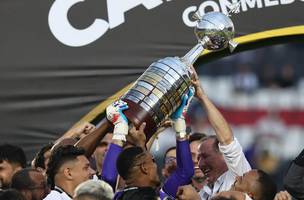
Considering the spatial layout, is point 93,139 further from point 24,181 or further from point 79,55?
point 79,55

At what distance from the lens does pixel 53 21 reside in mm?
8617

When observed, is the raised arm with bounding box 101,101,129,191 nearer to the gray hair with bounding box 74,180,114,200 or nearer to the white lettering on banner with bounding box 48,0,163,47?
the gray hair with bounding box 74,180,114,200

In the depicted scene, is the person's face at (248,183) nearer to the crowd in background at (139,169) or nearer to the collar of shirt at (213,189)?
the crowd in background at (139,169)

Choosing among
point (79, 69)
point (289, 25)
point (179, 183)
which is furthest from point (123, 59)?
point (179, 183)

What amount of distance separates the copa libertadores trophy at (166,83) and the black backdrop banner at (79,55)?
2086 mm

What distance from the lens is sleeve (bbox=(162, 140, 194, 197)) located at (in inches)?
243

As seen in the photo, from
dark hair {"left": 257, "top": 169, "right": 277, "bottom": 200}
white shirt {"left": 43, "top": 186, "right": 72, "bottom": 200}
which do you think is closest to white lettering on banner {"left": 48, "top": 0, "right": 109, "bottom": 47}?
white shirt {"left": 43, "top": 186, "right": 72, "bottom": 200}

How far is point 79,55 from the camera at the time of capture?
8594 millimetres

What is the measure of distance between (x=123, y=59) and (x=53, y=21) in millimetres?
644

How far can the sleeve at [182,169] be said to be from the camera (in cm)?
618

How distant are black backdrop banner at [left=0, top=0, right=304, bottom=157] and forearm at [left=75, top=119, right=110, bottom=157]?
1.91 m

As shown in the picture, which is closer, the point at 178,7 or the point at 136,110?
the point at 136,110

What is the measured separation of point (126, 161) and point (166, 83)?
50 centimetres

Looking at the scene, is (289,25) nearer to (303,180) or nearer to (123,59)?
(123,59)
